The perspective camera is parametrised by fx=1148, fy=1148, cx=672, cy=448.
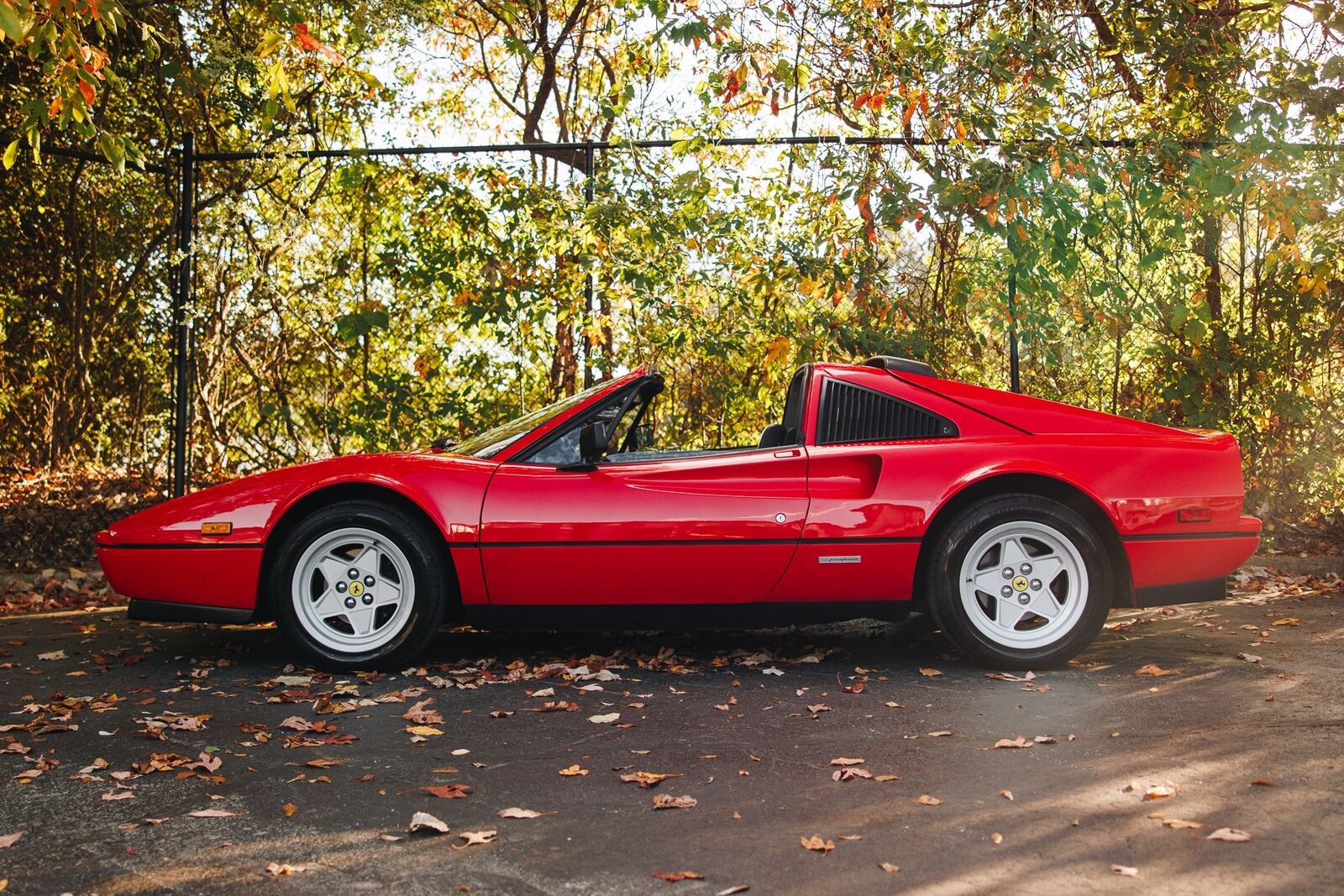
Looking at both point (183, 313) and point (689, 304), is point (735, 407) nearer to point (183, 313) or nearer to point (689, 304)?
point (689, 304)

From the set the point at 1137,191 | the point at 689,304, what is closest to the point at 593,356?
the point at 689,304

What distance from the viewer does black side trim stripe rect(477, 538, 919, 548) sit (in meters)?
4.70

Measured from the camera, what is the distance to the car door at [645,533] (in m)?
4.71

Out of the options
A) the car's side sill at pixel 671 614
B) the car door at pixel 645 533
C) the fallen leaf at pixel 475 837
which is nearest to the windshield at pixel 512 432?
the car door at pixel 645 533

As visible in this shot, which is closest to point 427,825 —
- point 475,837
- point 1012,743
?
point 475,837

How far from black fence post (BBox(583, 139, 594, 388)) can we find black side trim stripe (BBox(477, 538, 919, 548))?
3223mm

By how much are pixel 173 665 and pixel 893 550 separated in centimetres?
317

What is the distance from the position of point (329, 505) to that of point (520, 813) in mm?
2248

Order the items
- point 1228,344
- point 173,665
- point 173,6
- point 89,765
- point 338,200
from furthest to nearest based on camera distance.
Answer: point 173,6
point 338,200
point 1228,344
point 173,665
point 89,765

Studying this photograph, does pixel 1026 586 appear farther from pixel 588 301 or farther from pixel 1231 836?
pixel 588 301

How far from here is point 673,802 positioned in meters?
3.10

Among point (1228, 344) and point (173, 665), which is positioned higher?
point (1228, 344)

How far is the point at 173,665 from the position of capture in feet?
16.6

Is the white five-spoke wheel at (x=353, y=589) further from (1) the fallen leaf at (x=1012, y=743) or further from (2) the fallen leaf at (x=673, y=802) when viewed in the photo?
(1) the fallen leaf at (x=1012, y=743)
